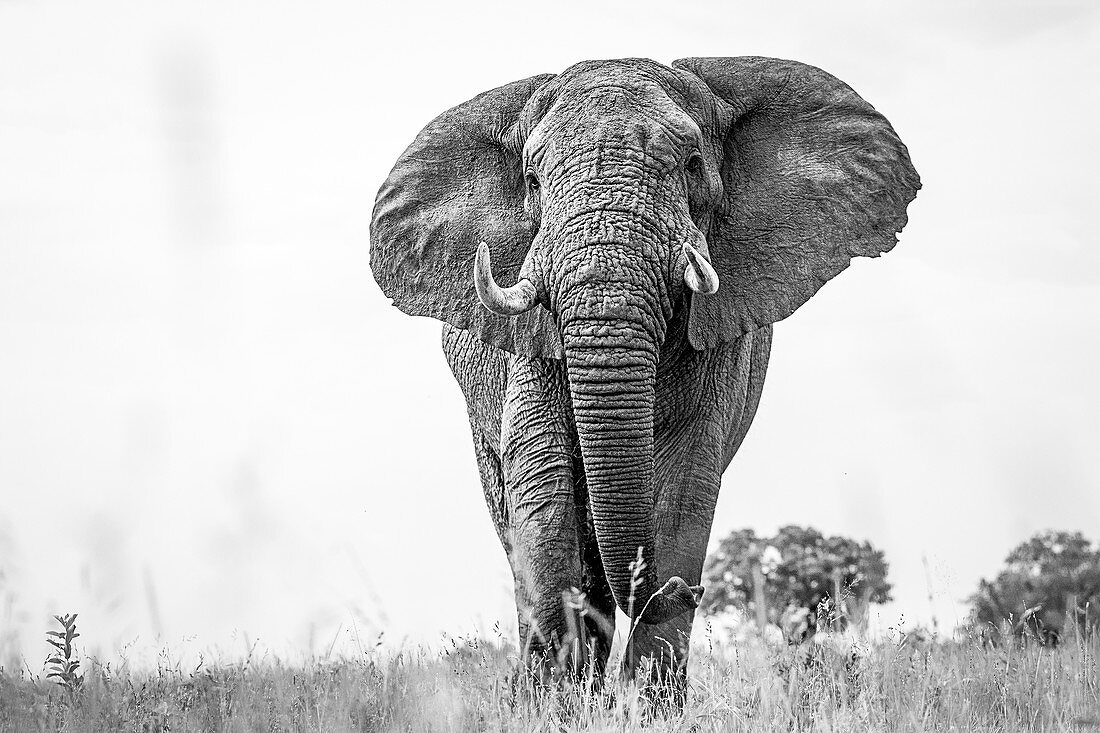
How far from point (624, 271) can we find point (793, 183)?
2052 millimetres

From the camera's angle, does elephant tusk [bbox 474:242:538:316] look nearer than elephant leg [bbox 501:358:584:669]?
Yes

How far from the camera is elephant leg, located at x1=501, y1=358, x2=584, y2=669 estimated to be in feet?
27.7

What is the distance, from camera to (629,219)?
311 inches

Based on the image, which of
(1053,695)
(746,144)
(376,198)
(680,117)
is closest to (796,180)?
(746,144)

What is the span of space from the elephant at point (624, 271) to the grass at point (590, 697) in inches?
22.5

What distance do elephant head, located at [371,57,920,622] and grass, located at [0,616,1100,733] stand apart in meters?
0.82

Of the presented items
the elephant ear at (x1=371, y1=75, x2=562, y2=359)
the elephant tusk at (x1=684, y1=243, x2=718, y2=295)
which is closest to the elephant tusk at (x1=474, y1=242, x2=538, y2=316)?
the elephant ear at (x1=371, y1=75, x2=562, y2=359)

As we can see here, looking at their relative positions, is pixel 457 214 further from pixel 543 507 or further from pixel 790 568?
pixel 790 568

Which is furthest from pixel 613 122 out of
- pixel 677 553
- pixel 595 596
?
pixel 595 596

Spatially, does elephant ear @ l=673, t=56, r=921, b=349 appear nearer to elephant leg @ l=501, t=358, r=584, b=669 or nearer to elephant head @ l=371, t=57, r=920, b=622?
elephant head @ l=371, t=57, r=920, b=622

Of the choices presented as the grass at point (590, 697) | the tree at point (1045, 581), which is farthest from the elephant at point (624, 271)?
the tree at point (1045, 581)

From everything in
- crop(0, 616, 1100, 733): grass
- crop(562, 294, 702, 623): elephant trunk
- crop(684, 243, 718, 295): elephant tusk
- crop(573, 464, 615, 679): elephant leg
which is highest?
crop(684, 243, 718, 295): elephant tusk

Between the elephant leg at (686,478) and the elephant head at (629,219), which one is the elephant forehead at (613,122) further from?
the elephant leg at (686,478)

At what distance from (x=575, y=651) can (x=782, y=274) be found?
9.25ft
